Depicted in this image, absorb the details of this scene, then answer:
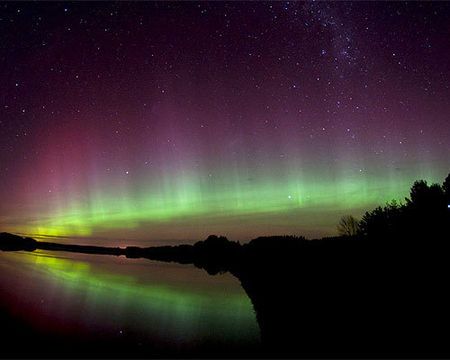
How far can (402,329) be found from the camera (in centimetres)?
386

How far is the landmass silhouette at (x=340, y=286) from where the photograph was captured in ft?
12.6

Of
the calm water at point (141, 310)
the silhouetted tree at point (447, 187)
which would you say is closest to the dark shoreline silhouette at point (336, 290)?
the calm water at point (141, 310)

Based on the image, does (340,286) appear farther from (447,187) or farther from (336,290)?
(447,187)

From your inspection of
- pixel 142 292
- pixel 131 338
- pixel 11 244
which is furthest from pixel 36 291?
pixel 11 244

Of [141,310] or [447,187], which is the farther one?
[447,187]

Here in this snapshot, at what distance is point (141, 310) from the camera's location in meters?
20.7

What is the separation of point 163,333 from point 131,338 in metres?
1.64

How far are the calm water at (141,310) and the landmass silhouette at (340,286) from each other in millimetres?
6574

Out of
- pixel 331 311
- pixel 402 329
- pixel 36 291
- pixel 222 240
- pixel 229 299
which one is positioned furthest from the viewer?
pixel 36 291

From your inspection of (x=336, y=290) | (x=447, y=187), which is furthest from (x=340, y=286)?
(x=447, y=187)

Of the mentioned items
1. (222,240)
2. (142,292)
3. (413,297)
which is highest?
(222,240)

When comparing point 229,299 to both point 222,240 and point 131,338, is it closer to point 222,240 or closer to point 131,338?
point 131,338

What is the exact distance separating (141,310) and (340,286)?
19.0m

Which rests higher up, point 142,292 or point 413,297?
point 413,297
